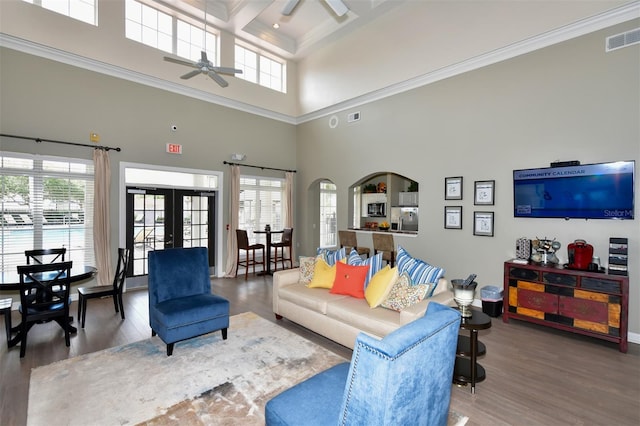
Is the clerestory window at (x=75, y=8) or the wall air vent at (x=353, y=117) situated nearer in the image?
the clerestory window at (x=75, y=8)

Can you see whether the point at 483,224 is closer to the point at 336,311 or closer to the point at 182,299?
the point at 336,311

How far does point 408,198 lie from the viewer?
30.8ft

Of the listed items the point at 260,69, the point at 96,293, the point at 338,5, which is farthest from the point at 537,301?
the point at 260,69

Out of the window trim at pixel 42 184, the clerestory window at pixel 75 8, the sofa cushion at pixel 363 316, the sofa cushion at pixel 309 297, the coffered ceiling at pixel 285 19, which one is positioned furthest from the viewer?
the coffered ceiling at pixel 285 19

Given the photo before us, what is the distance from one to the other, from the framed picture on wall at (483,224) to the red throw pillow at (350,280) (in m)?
2.44

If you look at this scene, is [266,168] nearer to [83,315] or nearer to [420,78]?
[420,78]

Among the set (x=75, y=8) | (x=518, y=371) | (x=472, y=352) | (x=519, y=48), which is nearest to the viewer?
(x=472, y=352)

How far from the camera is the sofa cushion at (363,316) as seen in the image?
2.93m

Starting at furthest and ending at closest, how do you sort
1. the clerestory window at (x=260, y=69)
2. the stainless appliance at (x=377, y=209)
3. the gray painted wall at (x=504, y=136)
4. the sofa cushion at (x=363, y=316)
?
the stainless appliance at (x=377, y=209)
the clerestory window at (x=260, y=69)
the gray painted wall at (x=504, y=136)
the sofa cushion at (x=363, y=316)

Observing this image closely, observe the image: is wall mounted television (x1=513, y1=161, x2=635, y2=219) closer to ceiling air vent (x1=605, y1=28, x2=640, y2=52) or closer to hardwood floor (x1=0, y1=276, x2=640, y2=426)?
ceiling air vent (x1=605, y1=28, x2=640, y2=52)

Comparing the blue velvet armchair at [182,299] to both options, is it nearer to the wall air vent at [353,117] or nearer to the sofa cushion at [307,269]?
the sofa cushion at [307,269]

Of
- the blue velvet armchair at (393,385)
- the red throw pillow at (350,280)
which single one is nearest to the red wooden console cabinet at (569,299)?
the red throw pillow at (350,280)

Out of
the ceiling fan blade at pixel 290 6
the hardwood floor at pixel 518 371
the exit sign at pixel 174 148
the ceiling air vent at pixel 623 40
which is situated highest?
the ceiling fan blade at pixel 290 6

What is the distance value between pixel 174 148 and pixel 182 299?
390 centimetres
